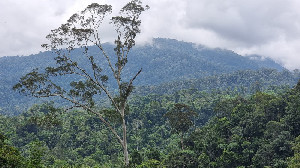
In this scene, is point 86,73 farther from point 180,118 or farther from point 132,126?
point 132,126

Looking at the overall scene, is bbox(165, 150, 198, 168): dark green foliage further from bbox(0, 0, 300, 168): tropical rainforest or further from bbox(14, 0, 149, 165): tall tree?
bbox(14, 0, 149, 165): tall tree

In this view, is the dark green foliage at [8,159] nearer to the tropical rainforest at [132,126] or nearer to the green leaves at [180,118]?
the tropical rainforest at [132,126]

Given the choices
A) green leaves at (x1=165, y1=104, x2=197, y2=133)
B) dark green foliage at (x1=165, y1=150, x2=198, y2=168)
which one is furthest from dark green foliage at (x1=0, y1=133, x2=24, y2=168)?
green leaves at (x1=165, y1=104, x2=197, y2=133)

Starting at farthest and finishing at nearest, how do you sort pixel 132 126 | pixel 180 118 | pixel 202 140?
pixel 132 126, pixel 202 140, pixel 180 118

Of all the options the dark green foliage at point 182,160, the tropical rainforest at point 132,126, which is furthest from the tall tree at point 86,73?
the dark green foliage at point 182,160

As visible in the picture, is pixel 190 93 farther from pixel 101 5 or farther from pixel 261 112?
pixel 101 5

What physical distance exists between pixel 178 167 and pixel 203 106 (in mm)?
40192

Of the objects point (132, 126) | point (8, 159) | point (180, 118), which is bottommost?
point (132, 126)

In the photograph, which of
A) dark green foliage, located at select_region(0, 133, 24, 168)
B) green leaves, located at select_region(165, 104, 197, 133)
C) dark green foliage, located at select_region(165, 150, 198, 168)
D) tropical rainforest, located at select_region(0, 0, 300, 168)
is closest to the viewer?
dark green foliage, located at select_region(0, 133, 24, 168)

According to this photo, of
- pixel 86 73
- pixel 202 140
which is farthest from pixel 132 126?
pixel 86 73

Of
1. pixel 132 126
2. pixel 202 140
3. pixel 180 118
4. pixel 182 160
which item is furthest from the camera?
pixel 132 126

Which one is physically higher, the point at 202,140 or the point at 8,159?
the point at 8,159

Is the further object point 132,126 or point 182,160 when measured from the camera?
point 132,126

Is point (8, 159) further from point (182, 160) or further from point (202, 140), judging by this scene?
point (202, 140)
